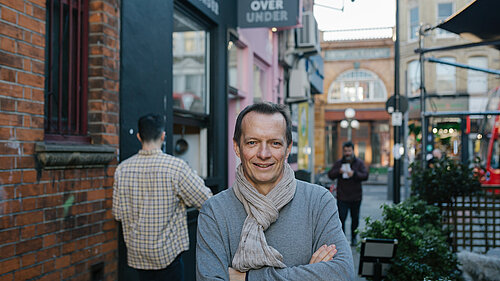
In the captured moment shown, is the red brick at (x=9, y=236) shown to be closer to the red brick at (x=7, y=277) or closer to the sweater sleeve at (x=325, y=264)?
the red brick at (x=7, y=277)

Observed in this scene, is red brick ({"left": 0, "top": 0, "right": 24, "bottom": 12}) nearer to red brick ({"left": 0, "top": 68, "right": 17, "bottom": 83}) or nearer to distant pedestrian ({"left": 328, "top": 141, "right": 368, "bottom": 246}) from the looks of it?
red brick ({"left": 0, "top": 68, "right": 17, "bottom": 83})

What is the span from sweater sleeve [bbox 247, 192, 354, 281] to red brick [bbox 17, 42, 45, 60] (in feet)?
6.97

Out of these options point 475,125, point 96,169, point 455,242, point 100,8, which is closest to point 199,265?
point 96,169

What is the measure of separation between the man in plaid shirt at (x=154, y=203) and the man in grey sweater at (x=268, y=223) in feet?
4.71

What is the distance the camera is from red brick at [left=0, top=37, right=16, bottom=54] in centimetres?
296

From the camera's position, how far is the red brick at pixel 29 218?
3092 millimetres

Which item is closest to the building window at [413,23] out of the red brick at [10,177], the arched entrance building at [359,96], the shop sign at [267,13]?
the arched entrance building at [359,96]

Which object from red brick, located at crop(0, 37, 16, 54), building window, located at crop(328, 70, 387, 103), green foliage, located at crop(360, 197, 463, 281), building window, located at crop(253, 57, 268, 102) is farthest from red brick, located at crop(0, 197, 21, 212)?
building window, located at crop(328, 70, 387, 103)

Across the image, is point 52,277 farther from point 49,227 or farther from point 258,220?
point 258,220

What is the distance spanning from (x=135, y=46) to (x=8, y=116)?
6.12 ft

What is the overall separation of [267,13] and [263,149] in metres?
5.65

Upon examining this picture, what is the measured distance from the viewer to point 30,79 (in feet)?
10.6

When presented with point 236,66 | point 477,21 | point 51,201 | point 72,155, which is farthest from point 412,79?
point 51,201

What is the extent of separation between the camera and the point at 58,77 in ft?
12.5
